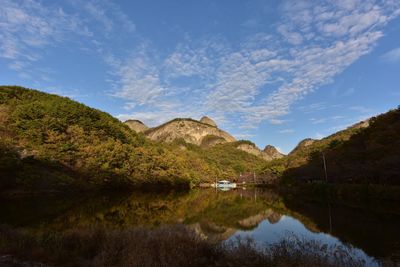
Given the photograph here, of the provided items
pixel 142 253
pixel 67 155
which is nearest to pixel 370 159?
pixel 142 253

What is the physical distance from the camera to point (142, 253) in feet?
34.6

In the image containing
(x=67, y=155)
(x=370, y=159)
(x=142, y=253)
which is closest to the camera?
(x=142, y=253)

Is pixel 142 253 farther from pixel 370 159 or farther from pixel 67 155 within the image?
pixel 67 155

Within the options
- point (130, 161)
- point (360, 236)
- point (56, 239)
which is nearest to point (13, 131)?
point (130, 161)

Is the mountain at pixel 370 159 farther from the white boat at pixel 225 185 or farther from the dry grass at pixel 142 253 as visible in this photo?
the white boat at pixel 225 185

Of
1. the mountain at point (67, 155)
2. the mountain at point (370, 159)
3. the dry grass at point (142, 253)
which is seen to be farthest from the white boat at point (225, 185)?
the dry grass at point (142, 253)

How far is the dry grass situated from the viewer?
9984 mm

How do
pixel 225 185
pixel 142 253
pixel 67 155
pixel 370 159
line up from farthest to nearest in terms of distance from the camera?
pixel 225 185, pixel 67 155, pixel 370 159, pixel 142 253

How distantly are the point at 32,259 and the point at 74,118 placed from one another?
9506 centimetres

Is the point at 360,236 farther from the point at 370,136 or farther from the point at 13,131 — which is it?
the point at 13,131

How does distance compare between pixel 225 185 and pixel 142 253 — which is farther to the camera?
pixel 225 185

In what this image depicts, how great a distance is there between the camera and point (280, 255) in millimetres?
11023

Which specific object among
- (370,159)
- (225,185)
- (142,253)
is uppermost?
(225,185)

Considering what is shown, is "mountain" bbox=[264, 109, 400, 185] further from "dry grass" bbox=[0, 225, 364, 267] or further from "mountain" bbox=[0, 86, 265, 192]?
"mountain" bbox=[0, 86, 265, 192]
